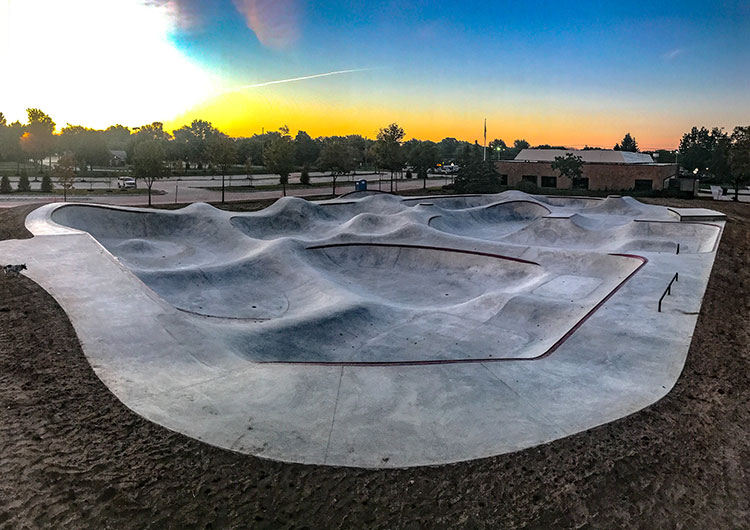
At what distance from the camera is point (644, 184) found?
60.9 m

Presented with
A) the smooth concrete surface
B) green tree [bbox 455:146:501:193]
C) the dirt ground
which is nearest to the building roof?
green tree [bbox 455:146:501:193]

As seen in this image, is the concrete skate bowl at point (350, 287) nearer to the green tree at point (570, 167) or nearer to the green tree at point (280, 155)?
the green tree at point (280, 155)

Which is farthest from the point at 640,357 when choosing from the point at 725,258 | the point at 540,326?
the point at 725,258

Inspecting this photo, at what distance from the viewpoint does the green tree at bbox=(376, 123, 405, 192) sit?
59.6 metres

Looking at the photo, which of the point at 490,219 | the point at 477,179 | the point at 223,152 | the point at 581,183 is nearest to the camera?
the point at 490,219

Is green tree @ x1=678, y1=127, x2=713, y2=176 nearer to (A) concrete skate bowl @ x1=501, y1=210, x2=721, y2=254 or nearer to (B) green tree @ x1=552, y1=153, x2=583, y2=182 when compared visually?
(B) green tree @ x1=552, y1=153, x2=583, y2=182

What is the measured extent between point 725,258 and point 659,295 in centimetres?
925

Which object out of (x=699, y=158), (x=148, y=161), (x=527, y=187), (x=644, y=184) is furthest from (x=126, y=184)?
(x=699, y=158)

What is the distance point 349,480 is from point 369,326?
8737mm

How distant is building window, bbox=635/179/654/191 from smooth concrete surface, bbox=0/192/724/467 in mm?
34966

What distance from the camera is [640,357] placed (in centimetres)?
1038

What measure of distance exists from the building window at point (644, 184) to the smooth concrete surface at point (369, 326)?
115 ft

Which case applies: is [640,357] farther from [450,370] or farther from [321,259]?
[321,259]

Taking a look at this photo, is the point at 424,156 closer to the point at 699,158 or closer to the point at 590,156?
the point at 590,156
